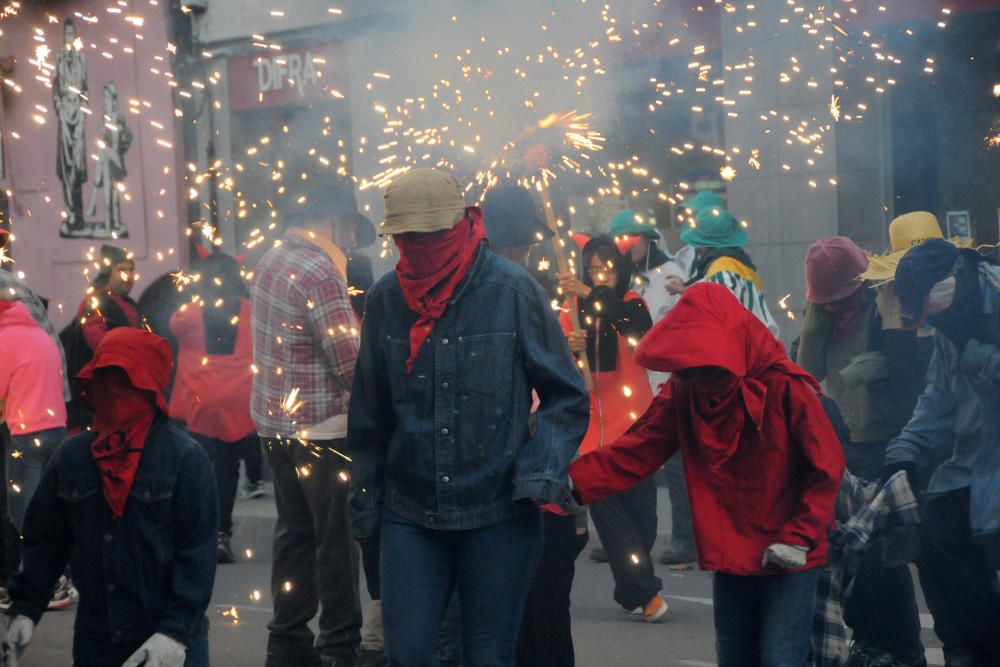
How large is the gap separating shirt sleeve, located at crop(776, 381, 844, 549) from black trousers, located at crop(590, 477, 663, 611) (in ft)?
9.83

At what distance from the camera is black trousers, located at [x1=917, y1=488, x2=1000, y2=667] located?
17.8 ft

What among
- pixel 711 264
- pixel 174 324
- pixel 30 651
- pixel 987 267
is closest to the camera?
pixel 987 267

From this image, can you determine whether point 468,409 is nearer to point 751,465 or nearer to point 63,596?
point 751,465

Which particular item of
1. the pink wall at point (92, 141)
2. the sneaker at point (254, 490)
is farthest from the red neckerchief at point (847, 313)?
the pink wall at point (92, 141)

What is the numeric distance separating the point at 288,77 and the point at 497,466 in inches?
447

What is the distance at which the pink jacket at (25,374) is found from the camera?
305 inches

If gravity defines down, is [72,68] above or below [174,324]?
above

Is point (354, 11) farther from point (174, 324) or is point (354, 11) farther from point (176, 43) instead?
point (174, 324)

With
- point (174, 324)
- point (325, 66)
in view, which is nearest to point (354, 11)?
point (325, 66)

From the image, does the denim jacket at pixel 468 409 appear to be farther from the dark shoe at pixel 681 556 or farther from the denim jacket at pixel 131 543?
the dark shoe at pixel 681 556

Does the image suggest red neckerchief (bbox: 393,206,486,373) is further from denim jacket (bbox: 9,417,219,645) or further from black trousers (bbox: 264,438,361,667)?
black trousers (bbox: 264,438,361,667)

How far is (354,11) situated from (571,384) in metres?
8.64

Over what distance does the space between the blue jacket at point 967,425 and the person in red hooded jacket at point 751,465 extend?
107 cm

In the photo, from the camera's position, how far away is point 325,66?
1405 cm
